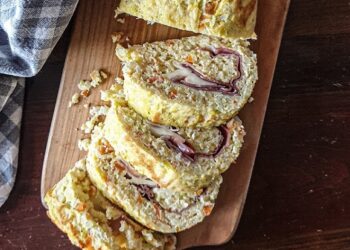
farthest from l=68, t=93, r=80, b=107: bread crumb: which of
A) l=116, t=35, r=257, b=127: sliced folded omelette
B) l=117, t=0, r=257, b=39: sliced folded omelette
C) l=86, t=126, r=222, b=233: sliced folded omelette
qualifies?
l=117, t=0, r=257, b=39: sliced folded omelette

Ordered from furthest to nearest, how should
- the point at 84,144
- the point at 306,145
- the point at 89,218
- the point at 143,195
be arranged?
1. the point at 306,145
2. the point at 84,144
3. the point at 143,195
4. the point at 89,218

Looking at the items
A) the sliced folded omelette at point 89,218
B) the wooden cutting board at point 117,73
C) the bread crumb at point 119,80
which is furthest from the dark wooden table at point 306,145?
the bread crumb at point 119,80

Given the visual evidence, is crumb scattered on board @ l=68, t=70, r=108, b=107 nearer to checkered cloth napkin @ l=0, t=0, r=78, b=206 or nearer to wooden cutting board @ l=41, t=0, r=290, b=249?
wooden cutting board @ l=41, t=0, r=290, b=249

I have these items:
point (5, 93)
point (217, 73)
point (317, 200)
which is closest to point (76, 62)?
point (5, 93)

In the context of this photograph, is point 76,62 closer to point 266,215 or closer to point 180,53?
point 180,53

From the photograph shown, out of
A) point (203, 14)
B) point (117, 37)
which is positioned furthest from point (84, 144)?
point (203, 14)

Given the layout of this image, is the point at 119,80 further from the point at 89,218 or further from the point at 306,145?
the point at 306,145

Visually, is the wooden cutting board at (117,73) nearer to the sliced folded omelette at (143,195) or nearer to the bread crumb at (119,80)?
the bread crumb at (119,80)
